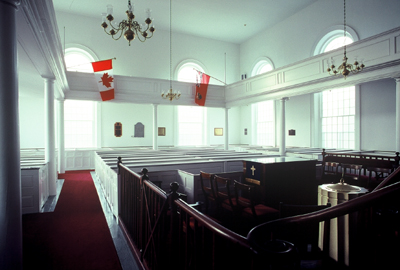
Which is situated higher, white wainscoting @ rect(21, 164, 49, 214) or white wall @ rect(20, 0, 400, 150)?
white wall @ rect(20, 0, 400, 150)

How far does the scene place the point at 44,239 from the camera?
3594 mm

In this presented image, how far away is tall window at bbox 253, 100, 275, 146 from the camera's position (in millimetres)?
13859

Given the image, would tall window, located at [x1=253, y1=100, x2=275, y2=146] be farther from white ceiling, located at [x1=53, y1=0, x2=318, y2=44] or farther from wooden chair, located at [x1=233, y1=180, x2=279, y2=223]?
wooden chair, located at [x1=233, y1=180, x2=279, y2=223]

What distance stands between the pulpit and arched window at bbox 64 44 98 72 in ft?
36.3

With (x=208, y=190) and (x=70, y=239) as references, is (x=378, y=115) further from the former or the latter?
(x=70, y=239)

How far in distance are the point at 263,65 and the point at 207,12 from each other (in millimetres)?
4560

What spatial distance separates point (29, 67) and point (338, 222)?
20.4 feet

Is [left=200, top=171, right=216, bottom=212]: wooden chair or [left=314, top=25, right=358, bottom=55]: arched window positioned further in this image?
[left=314, top=25, right=358, bottom=55]: arched window

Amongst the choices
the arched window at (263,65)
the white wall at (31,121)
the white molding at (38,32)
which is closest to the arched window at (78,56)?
the white wall at (31,121)

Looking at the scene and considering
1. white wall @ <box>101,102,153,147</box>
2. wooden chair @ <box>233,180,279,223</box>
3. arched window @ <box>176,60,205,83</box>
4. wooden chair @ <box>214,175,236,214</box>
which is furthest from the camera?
arched window @ <box>176,60,205,83</box>

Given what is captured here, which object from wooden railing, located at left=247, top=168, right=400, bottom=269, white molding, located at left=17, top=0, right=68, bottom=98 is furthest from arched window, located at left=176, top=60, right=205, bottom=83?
wooden railing, located at left=247, top=168, right=400, bottom=269

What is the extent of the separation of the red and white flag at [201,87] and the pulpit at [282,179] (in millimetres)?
8196

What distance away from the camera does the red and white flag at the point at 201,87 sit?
39.1 ft

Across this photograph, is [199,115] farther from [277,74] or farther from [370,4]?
[370,4]
